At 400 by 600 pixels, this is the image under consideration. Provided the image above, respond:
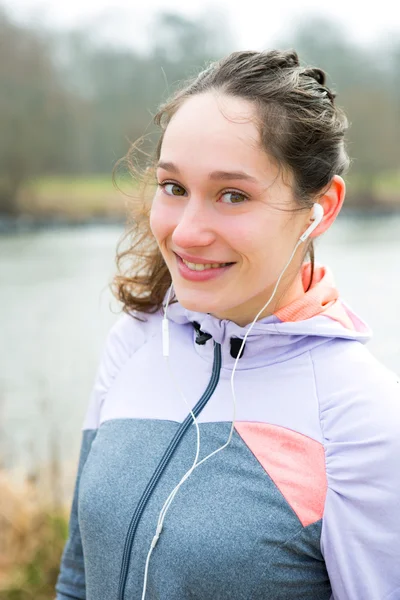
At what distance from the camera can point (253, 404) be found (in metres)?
1.20

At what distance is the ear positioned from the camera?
4.01 feet

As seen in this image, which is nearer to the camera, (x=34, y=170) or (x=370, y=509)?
(x=370, y=509)

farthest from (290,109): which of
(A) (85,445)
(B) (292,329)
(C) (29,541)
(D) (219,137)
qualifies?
(C) (29,541)

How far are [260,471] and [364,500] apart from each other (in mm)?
170

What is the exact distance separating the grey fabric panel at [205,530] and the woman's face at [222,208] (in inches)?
9.7

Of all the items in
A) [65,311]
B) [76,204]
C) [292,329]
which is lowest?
[292,329]

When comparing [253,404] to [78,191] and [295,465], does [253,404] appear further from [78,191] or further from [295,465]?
[78,191]

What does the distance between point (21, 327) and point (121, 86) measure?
191cm

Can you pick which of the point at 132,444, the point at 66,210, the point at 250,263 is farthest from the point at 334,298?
the point at 66,210

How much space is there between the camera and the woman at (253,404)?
1.08 meters

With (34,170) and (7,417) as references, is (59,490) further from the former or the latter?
(34,170)

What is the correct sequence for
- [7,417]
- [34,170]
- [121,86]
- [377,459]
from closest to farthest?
[377,459]
[7,417]
[121,86]
[34,170]

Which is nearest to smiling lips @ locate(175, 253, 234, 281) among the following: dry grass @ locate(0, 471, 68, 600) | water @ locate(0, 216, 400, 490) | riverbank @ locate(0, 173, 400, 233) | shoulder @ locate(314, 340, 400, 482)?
shoulder @ locate(314, 340, 400, 482)

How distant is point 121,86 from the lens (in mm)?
4781
